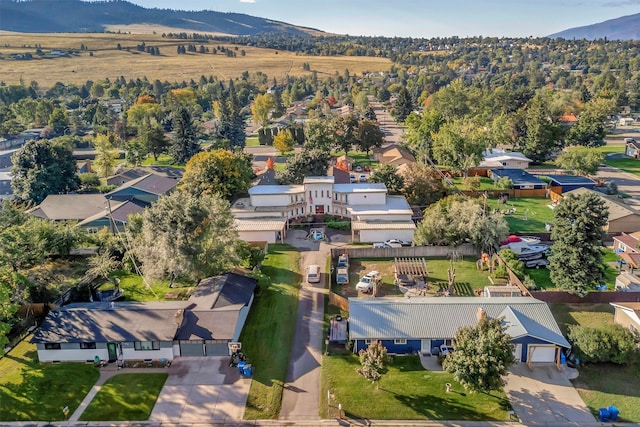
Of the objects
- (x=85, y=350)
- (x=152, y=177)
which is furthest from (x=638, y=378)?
(x=152, y=177)

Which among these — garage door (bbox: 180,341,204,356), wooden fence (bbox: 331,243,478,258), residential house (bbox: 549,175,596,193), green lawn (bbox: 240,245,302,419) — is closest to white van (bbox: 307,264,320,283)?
green lawn (bbox: 240,245,302,419)

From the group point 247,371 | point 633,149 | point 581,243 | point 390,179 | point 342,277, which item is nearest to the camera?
point 247,371

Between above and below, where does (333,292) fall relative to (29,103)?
below

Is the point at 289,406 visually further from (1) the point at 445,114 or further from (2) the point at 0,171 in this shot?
(1) the point at 445,114

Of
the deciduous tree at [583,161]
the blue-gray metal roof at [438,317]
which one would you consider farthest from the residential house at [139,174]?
the deciduous tree at [583,161]

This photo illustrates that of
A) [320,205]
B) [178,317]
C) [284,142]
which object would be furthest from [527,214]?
[284,142]

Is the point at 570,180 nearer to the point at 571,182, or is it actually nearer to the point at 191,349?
the point at 571,182

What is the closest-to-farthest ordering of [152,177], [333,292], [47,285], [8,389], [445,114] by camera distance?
[8,389] < [47,285] < [333,292] < [152,177] < [445,114]
